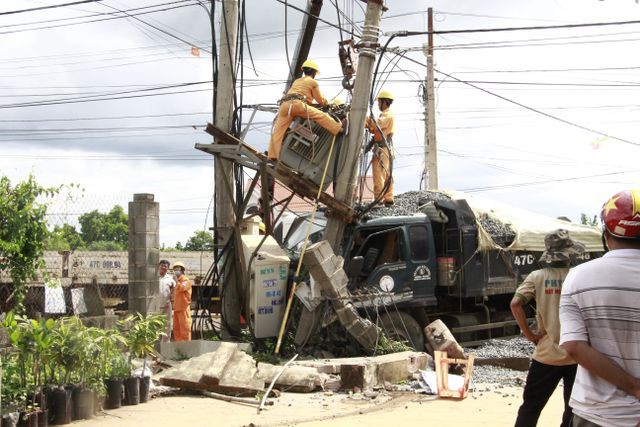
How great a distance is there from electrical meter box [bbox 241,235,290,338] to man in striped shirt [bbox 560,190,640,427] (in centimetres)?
882

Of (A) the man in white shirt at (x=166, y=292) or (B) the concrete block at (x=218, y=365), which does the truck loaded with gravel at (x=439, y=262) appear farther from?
(B) the concrete block at (x=218, y=365)

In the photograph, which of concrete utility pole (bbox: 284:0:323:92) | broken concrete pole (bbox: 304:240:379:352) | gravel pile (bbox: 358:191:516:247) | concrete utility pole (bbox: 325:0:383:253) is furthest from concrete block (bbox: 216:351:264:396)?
concrete utility pole (bbox: 284:0:323:92)

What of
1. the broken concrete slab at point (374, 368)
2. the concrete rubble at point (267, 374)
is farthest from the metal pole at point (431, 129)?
the concrete rubble at point (267, 374)

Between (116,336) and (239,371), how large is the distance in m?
1.87

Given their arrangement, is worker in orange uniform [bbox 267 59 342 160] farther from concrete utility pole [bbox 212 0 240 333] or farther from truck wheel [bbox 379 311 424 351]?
truck wheel [bbox 379 311 424 351]

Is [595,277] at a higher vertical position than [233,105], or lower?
lower

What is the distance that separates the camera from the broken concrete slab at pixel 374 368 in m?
9.17

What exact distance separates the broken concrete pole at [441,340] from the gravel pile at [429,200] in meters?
2.25

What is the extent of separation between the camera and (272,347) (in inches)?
464

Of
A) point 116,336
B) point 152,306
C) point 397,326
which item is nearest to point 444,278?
point 397,326

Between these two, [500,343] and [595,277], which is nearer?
[595,277]

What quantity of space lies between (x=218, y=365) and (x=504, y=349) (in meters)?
5.96

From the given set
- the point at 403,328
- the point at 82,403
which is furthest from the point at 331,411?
the point at 403,328

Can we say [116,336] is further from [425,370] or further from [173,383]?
[425,370]
